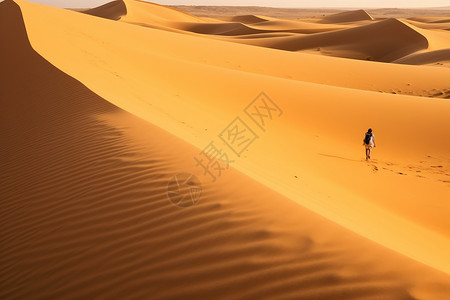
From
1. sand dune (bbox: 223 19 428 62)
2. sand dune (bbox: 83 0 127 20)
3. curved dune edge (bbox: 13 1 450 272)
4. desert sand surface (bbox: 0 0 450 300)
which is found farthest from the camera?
sand dune (bbox: 83 0 127 20)

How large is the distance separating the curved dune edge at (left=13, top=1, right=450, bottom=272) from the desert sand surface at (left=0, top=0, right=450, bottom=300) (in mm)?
54

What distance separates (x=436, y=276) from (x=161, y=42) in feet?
64.5

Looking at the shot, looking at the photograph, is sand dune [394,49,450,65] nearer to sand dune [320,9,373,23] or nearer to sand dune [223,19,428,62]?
sand dune [223,19,428,62]

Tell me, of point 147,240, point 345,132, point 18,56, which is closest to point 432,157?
point 345,132

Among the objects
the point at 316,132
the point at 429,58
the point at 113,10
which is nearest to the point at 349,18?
the point at 113,10

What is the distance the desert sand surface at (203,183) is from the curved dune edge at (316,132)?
54 millimetres

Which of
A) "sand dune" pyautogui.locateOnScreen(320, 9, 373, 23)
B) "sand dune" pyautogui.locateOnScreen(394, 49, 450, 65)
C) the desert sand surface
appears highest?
"sand dune" pyautogui.locateOnScreen(320, 9, 373, 23)

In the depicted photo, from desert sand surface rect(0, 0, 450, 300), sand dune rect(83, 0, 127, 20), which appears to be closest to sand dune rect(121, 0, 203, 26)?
sand dune rect(83, 0, 127, 20)

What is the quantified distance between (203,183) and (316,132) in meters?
6.31

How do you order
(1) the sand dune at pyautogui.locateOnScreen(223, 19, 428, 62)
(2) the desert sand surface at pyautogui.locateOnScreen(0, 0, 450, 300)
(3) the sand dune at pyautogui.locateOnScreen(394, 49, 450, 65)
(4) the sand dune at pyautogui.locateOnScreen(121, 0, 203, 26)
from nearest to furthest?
(2) the desert sand surface at pyautogui.locateOnScreen(0, 0, 450, 300) → (3) the sand dune at pyautogui.locateOnScreen(394, 49, 450, 65) → (1) the sand dune at pyautogui.locateOnScreen(223, 19, 428, 62) → (4) the sand dune at pyautogui.locateOnScreen(121, 0, 203, 26)

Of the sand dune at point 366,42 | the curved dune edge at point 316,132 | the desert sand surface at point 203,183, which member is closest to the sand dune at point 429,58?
the sand dune at point 366,42

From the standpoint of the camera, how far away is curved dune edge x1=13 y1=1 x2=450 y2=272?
490 cm

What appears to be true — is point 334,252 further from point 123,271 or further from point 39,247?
point 39,247

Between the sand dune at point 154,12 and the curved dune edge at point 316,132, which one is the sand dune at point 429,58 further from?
the sand dune at point 154,12
